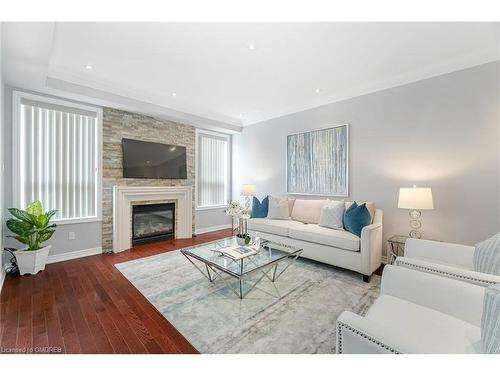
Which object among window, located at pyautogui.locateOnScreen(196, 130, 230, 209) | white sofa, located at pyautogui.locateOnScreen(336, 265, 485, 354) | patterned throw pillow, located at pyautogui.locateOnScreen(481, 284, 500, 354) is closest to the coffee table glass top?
white sofa, located at pyautogui.locateOnScreen(336, 265, 485, 354)

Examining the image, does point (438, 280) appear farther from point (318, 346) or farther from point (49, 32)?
point (49, 32)

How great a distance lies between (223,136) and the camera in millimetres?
5652

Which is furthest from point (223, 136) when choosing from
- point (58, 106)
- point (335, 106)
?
point (58, 106)

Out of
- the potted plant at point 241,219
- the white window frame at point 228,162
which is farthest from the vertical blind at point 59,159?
the potted plant at point 241,219

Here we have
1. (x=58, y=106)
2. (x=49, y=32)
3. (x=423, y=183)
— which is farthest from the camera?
(x=58, y=106)

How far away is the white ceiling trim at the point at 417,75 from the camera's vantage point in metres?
2.52

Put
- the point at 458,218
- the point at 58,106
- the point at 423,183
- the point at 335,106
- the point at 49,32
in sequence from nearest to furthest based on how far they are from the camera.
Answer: the point at 49,32, the point at 458,218, the point at 423,183, the point at 58,106, the point at 335,106

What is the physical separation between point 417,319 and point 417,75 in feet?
10.3

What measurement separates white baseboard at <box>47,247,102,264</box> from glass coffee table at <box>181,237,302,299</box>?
2.07m

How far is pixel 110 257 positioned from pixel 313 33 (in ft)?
13.6

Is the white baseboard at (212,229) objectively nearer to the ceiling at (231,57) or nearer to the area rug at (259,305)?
the area rug at (259,305)

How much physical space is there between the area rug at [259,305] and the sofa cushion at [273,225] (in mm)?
616

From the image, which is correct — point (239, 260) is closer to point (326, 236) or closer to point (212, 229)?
point (326, 236)

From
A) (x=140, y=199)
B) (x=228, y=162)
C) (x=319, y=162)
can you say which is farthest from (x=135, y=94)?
(x=319, y=162)
